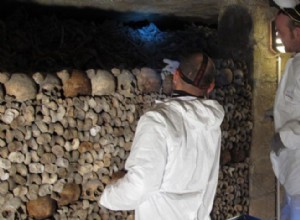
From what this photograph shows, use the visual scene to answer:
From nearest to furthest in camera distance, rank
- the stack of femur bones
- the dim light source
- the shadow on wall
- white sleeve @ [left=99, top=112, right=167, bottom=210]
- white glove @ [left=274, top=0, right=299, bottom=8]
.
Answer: white sleeve @ [left=99, top=112, right=167, bottom=210] < the stack of femur bones < white glove @ [left=274, top=0, right=299, bottom=8] < the dim light source < the shadow on wall

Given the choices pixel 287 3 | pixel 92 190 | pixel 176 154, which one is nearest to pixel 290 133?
pixel 287 3

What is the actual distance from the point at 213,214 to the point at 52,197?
129 cm

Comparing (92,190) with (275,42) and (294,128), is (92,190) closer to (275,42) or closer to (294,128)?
(294,128)

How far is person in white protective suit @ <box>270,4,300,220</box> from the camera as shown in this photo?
2.32 m

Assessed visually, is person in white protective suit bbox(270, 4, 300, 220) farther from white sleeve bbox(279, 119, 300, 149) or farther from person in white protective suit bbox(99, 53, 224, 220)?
person in white protective suit bbox(99, 53, 224, 220)

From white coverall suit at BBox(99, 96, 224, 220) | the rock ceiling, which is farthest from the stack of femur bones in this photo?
the rock ceiling

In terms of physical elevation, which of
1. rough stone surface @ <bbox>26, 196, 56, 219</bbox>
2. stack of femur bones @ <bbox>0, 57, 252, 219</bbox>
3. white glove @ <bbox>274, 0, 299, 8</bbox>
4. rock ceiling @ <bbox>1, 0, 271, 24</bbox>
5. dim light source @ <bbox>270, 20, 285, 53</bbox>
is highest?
white glove @ <bbox>274, 0, 299, 8</bbox>

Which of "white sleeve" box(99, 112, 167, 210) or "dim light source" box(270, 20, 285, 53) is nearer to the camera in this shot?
"white sleeve" box(99, 112, 167, 210)

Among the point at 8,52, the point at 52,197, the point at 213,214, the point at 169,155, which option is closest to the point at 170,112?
the point at 169,155

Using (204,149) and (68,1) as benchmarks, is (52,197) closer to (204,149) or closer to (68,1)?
(204,149)

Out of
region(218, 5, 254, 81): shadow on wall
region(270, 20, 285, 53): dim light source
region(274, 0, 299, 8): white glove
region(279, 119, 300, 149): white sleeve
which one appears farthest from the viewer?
region(218, 5, 254, 81): shadow on wall

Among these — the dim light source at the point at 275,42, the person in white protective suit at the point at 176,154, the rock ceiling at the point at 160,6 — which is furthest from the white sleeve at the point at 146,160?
the dim light source at the point at 275,42

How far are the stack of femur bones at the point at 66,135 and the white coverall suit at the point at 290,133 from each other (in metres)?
0.69

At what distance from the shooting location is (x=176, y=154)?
5.76 ft
